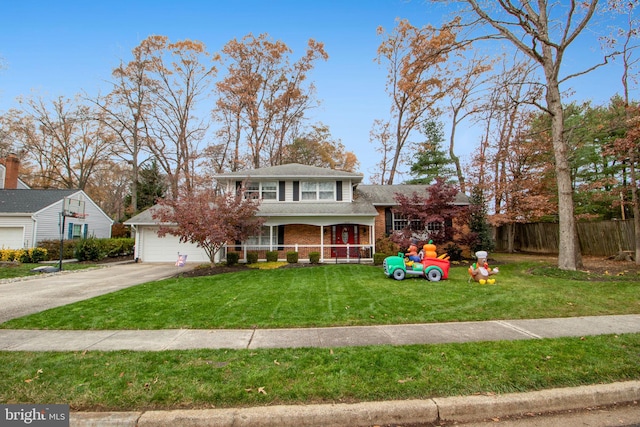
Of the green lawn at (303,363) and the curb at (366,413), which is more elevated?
the green lawn at (303,363)

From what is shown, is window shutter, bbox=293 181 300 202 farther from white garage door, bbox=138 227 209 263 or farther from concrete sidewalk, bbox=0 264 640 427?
concrete sidewalk, bbox=0 264 640 427

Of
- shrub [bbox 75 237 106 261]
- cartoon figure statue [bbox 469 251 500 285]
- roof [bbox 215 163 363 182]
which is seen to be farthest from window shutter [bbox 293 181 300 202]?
shrub [bbox 75 237 106 261]

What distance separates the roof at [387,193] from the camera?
18.3 meters

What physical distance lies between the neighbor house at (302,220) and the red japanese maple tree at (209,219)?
3.00 m

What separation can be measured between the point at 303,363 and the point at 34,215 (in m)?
22.1

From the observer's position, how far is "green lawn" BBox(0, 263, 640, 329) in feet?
18.6

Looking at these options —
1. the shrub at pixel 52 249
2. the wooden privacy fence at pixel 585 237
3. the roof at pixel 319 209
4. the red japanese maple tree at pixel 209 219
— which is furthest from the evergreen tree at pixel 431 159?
the shrub at pixel 52 249

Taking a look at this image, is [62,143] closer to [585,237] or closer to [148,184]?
[148,184]

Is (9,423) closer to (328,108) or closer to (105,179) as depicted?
(328,108)

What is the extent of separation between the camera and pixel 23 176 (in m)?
31.3

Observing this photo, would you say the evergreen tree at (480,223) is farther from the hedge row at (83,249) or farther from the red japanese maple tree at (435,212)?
the hedge row at (83,249)

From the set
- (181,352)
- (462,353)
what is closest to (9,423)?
(181,352)

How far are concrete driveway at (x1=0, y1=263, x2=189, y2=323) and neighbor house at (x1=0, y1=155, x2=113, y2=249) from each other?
5940 mm

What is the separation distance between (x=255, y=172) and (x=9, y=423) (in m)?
16.3
